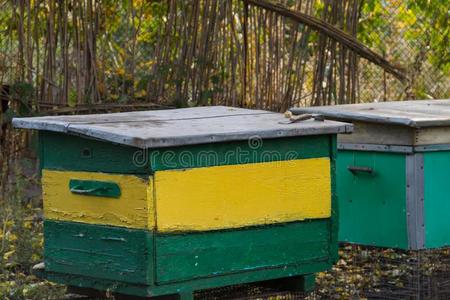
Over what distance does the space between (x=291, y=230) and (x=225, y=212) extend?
1.16 feet

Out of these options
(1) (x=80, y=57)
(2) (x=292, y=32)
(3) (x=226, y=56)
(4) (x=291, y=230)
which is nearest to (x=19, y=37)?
(1) (x=80, y=57)

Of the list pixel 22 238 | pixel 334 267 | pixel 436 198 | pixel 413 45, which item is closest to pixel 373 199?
pixel 436 198

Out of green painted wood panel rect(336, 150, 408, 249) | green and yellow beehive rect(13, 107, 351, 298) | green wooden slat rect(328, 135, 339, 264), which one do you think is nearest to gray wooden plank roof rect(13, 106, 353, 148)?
green and yellow beehive rect(13, 107, 351, 298)

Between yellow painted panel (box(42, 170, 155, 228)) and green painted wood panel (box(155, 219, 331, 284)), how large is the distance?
0.42 ft

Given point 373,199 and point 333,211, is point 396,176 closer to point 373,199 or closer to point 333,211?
point 373,199

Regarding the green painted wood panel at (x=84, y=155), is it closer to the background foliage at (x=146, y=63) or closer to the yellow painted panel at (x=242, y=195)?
the yellow painted panel at (x=242, y=195)

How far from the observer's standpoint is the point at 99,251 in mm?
3967

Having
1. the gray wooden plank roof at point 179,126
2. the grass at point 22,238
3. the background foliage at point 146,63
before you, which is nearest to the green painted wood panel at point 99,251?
the gray wooden plank roof at point 179,126

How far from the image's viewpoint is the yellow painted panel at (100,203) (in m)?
3.74

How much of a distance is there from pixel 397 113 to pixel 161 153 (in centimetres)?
157

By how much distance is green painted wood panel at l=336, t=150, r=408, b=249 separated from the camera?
4777 millimetres

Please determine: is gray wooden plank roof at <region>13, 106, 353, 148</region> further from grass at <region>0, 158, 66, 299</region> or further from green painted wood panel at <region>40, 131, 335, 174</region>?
grass at <region>0, 158, 66, 299</region>

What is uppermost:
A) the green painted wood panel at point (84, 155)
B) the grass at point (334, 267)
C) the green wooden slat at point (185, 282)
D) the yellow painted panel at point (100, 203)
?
the green painted wood panel at point (84, 155)

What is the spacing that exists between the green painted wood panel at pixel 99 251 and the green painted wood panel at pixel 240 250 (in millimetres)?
64
